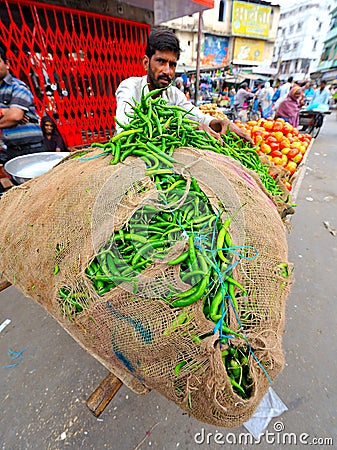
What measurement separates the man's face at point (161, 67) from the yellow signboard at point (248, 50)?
2858 centimetres

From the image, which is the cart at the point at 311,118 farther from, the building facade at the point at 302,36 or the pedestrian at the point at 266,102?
the building facade at the point at 302,36

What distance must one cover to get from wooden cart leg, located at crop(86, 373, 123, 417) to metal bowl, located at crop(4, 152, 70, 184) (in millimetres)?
1742

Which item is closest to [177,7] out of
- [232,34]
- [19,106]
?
[19,106]

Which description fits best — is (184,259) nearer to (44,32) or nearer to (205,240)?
(205,240)

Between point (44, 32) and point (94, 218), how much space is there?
505cm

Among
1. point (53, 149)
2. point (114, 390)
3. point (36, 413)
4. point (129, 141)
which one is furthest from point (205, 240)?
point (53, 149)

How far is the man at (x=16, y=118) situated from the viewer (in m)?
2.46

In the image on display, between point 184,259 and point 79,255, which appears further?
point 79,255

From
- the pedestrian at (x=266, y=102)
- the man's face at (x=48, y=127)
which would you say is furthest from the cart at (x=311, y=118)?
the man's face at (x=48, y=127)

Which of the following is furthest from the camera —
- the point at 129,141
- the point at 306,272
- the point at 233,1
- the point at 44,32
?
the point at 233,1

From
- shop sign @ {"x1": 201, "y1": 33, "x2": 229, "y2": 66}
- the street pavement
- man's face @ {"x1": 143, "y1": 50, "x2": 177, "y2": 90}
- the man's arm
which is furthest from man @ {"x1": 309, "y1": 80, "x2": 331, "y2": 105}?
shop sign @ {"x1": 201, "y1": 33, "x2": 229, "y2": 66}

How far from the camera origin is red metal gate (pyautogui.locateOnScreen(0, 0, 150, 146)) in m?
4.07

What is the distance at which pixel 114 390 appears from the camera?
1.14 metres

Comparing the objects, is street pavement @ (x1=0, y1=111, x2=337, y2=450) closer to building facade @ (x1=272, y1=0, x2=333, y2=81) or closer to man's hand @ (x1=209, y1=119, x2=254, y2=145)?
man's hand @ (x1=209, y1=119, x2=254, y2=145)
